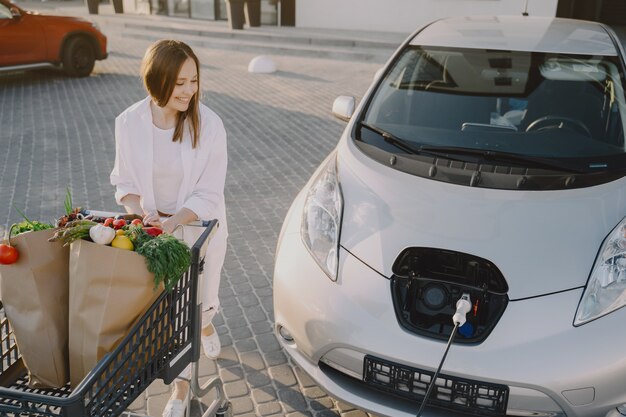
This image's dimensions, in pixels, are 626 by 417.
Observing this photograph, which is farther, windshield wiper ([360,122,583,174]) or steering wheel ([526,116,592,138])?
steering wheel ([526,116,592,138])

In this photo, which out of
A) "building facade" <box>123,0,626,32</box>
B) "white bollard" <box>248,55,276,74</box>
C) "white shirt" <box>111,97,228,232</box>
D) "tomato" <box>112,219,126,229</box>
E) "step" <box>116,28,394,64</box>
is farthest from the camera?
"building facade" <box>123,0,626,32</box>

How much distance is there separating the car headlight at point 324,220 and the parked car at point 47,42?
9.47 metres

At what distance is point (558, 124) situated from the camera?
3584mm

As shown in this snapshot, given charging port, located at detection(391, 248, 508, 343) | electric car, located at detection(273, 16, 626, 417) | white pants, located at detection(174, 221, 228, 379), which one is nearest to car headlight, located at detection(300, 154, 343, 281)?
electric car, located at detection(273, 16, 626, 417)

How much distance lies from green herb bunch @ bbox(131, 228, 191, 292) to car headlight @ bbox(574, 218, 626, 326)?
157 cm

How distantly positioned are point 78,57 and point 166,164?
10479 mm

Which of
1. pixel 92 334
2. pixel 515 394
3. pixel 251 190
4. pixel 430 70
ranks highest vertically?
pixel 430 70

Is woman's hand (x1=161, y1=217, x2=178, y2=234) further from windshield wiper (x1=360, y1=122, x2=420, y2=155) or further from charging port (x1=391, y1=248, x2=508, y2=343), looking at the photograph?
windshield wiper (x1=360, y1=122, x2=420, y2=155)

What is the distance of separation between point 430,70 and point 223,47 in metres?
13.0

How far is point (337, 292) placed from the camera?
2754 mm

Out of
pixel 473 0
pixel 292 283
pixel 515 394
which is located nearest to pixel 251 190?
pixel 292 283

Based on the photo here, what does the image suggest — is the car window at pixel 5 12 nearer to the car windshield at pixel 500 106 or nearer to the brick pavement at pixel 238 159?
the brick pavement at pixel 238 159

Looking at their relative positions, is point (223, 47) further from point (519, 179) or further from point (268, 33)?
point (519, 179)

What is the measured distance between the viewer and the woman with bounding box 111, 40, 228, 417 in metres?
2.70
